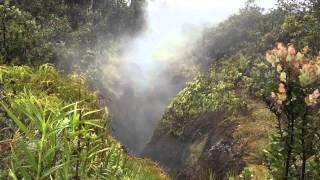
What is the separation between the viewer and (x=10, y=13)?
12953 millimetres

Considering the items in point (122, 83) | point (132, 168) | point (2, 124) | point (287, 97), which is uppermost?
point (287, 97)

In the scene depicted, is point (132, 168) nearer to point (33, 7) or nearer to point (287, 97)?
point (287, 97)

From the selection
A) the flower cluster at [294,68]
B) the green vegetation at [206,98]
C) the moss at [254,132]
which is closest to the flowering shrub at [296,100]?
the flower cluster at [294,68]

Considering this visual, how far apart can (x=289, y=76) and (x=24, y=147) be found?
244 centimetres

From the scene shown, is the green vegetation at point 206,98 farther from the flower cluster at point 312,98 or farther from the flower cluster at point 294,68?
the flower cluster at point 312,98

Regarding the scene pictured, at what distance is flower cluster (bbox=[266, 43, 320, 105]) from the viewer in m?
4.36

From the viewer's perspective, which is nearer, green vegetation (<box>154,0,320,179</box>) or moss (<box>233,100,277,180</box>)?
green vegetation (<box>154,0,320,179</box>)

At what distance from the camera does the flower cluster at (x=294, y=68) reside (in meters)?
4.36

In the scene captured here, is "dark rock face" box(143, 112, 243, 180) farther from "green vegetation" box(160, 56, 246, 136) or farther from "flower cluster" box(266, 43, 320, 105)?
"flower cluster" box(266, 43, 320, 105)

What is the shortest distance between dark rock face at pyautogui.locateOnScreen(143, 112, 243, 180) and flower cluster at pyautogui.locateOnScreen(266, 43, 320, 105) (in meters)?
5.46

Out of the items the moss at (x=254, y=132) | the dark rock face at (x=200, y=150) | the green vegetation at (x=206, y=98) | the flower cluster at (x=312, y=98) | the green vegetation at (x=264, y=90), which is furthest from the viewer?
the green vegetation at (x=206, y=98)

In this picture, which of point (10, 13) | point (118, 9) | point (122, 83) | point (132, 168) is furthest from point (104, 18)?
point (132, 168)

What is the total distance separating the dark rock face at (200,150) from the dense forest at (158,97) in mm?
42

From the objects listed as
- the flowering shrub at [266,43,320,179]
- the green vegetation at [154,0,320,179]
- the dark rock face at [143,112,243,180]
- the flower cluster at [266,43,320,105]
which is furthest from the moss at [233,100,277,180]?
the flower cluster at [266,43,320,105]
